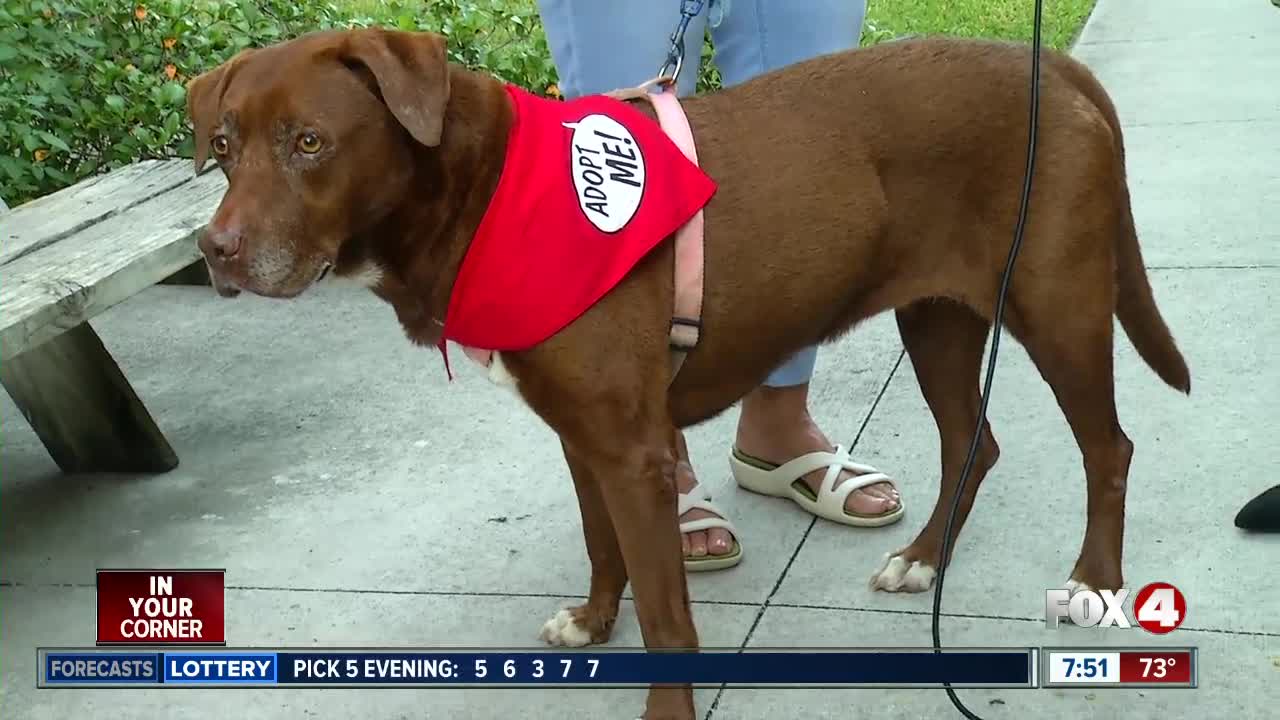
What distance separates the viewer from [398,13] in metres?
6.36

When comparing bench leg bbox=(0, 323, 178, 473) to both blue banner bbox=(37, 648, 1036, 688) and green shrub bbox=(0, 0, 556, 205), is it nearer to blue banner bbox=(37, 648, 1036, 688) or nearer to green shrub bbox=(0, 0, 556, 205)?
blue banner bbox=(37, 648, 1036, 688)

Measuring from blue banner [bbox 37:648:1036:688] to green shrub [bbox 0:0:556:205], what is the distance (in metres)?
2.70

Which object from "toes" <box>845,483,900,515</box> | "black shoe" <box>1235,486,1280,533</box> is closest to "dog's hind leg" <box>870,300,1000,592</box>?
"toes" <box>845,483,900,515</box>

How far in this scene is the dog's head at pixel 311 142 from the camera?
7.87 feet

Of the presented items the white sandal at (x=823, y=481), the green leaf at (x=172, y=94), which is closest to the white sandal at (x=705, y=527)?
the white sandal at (x=823, y=481)

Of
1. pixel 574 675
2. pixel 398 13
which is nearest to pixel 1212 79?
pixel 398 13

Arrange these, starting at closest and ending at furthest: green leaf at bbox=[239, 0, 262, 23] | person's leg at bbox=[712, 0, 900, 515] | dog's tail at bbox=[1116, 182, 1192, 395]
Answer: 1. dog's tail at bbox=[1116, 182, 1192, 395]
2. person's leg at bbox=[712, 0, 900, 515]
3. green leaf at bbox=[239, 0, 262, 23]

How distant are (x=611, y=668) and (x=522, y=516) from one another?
0.98m

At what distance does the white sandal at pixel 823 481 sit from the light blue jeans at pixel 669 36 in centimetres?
45

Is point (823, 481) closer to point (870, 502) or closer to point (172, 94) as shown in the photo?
point (870, 502)

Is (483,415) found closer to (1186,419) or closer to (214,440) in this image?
(214,440)

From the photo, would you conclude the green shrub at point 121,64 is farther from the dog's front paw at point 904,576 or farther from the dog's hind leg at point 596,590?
the dog's front paw at point 904,576

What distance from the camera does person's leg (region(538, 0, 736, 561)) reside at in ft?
10.8

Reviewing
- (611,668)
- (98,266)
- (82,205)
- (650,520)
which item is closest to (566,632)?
(611,668)
